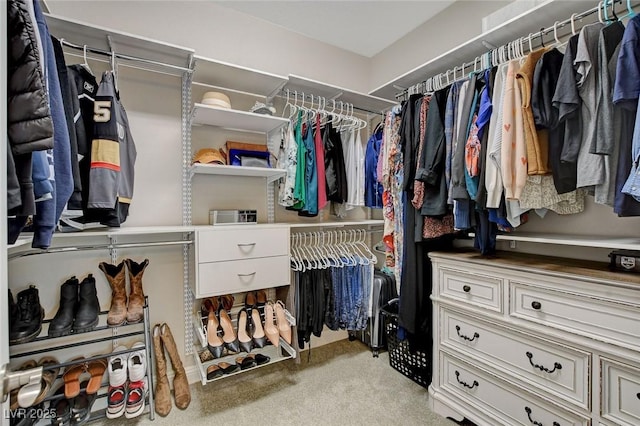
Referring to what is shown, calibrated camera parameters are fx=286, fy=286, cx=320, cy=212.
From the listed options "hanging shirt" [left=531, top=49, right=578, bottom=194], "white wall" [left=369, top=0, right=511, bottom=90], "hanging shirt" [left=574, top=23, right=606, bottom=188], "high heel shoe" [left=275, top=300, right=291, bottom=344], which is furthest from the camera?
"white wall" [left=369, top=0, right=511, bottom=90]

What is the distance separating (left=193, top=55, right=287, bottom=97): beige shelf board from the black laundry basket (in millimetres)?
1902

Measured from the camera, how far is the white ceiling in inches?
83.4

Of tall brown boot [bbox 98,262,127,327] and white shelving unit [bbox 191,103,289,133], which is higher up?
white shelving unit [bbox 191,103,289,133]

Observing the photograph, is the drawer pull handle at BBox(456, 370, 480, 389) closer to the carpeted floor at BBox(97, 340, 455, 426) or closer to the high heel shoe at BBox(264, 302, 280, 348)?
the carpeted floor at BBox(97, 340, 455, 426)

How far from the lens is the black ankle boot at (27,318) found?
1396mm

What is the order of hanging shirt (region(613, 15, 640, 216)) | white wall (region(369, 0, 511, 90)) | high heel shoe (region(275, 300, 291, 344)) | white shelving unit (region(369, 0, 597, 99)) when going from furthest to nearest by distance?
white wall (region(369, 0, 511, 90)), high heel shoe (region(275, 300, 291, 344)), white shelving unit (region(369, 0, 597, 99)), hanging shirt (region(613, 15, 640, 216))

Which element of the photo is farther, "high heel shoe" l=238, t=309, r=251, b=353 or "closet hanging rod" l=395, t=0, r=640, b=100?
"high heel shoe" l=238, t=309, r=251, b=353

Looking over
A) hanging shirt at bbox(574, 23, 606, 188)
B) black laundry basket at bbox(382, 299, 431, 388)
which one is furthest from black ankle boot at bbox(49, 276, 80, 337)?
hanging shirt at bbox(574, 23, 606, 188)

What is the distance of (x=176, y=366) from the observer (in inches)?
74.0

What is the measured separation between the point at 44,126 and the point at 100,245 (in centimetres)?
138

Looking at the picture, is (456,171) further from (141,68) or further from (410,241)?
(141,68)

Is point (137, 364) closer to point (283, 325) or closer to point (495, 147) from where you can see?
point (283, 325)

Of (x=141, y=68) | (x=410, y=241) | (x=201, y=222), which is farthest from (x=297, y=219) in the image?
(x=141, y=68)

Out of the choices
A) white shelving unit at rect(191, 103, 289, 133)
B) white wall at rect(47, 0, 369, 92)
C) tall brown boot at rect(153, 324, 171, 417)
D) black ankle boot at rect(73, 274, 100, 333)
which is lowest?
tall brown boot at rect(153, 324, 171, 417)
